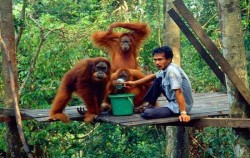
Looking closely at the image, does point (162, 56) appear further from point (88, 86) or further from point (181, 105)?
point (88, 86)

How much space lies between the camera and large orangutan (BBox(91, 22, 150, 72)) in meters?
6.50

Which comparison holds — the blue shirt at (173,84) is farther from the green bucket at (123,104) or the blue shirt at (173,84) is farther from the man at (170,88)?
the green bucket at (123,104)

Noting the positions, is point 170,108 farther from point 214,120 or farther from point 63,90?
point 63,90

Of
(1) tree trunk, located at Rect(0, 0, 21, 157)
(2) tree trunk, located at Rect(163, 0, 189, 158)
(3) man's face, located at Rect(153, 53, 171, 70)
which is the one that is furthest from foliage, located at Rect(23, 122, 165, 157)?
(3) man's face, located at Rect(153, 53, 171, 70)

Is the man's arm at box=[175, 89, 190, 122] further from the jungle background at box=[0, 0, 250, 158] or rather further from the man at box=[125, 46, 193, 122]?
the jungle background at box=[0, 0, 250, 158]

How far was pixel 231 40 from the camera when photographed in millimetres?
4652

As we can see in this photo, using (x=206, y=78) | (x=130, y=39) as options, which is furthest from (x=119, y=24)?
(x=206, y=78)

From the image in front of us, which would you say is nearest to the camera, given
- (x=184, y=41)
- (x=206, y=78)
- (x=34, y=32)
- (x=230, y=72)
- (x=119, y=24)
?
(x=230, y=72)

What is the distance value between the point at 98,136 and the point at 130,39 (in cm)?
183

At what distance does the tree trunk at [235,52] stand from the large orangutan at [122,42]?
6.55 feet

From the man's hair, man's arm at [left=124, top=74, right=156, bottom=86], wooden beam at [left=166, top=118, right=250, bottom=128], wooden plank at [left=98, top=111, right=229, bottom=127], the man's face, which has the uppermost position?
the man's hair

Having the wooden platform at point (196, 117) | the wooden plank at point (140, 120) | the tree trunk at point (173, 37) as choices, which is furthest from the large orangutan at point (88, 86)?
the tree trunk at point (173, 37)

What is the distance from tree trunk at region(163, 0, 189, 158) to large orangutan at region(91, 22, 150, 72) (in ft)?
3.73

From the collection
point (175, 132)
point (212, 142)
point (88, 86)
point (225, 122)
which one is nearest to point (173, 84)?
point (225, 122)
